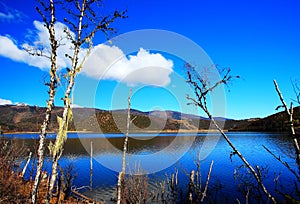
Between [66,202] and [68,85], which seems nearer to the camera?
[68,85]

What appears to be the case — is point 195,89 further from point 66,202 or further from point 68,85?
point 66,202

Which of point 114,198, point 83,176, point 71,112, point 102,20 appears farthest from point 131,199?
point 83,176

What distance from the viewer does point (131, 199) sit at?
16.9 m

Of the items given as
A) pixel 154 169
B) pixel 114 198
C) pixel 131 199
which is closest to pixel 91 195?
pixel 114 198

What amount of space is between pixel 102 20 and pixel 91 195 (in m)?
17.0

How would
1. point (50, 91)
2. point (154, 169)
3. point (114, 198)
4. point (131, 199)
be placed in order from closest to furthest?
point (50, 91) → point (131, 199) → point (114, 198) → point (154, 169)

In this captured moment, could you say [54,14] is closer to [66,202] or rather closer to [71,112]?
[71,112]

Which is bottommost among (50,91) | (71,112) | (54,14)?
(71,112)

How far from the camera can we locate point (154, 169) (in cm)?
3247

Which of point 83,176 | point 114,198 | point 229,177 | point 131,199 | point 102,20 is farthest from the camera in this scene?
point 83,176

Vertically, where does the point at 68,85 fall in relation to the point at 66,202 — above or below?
above

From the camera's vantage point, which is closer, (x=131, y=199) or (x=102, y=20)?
(x=102, y=20)

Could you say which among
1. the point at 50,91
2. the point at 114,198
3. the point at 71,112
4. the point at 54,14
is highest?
the point at 54,14

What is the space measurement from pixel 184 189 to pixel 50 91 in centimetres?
1747
